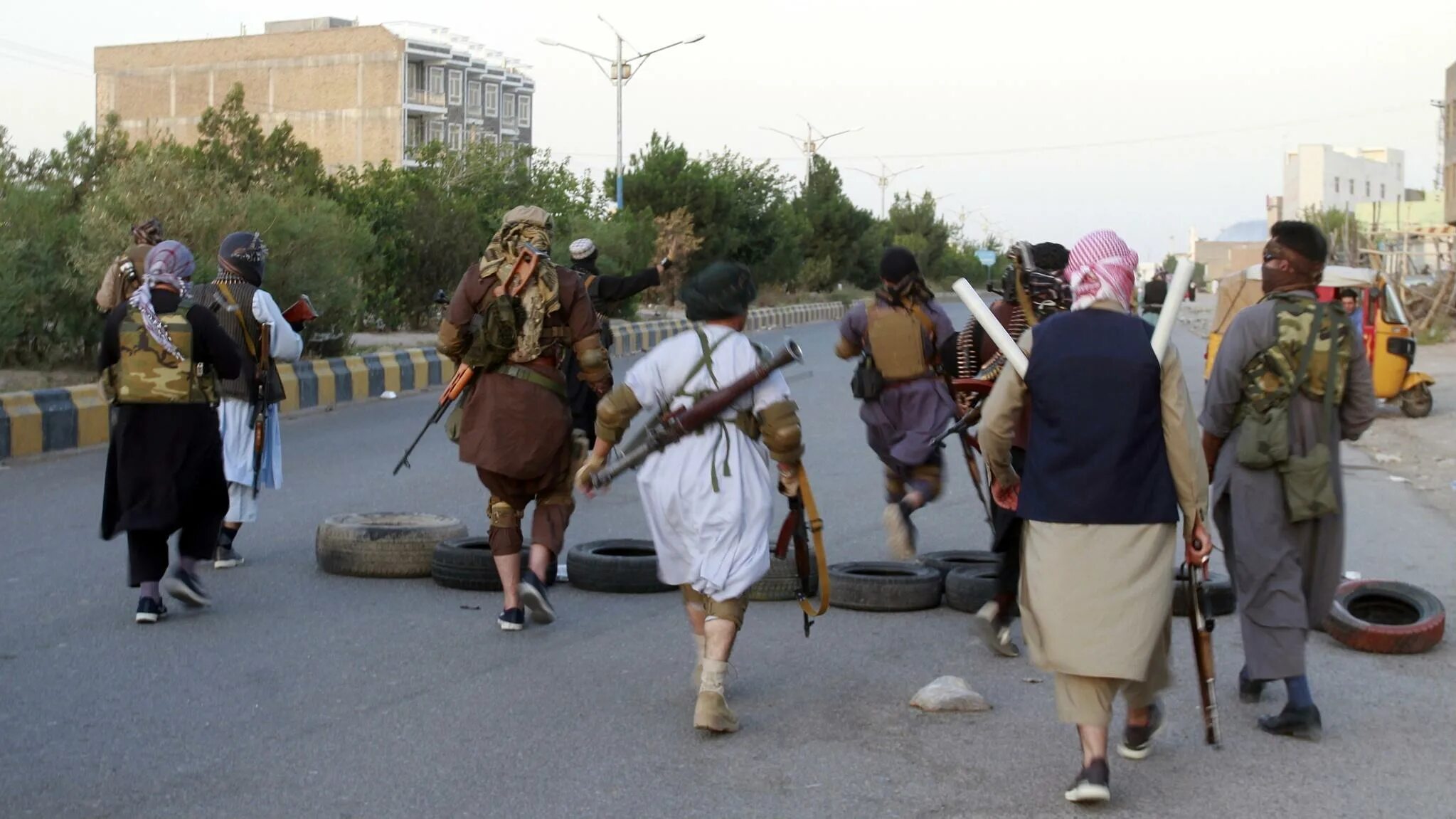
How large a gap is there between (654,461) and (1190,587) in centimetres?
186

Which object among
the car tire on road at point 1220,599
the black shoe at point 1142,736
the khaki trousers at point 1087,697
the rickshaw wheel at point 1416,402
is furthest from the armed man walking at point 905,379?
the rickshaw wheel at point 1416,402

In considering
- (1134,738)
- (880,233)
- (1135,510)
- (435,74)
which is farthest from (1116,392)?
(435,74)

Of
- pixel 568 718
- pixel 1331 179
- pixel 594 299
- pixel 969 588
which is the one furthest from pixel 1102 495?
pixel 1331 179

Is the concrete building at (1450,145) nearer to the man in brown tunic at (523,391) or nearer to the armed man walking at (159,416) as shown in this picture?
the man in brown tunic at (523,391)

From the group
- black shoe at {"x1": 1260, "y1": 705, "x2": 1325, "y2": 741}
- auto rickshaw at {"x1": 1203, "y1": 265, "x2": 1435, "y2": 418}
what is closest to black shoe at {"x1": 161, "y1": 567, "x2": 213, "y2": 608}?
black shoe at {"x1": 1260, "y1": 705, "x2": 1325, "y2": 741}

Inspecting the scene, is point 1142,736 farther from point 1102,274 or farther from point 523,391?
point 523,391

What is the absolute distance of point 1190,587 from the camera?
5.16 m

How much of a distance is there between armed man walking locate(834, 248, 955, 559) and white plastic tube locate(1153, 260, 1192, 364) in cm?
386

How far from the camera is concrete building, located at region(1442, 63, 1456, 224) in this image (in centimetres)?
5553

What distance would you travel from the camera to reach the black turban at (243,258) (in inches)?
344

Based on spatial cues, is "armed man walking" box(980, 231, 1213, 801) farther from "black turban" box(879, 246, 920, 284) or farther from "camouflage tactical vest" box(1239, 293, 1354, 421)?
"black turban" box(879, 246, 920, 284)

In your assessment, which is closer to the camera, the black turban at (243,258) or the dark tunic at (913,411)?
the black turban at (243,258)

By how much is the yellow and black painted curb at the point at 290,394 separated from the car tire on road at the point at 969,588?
16.5ft

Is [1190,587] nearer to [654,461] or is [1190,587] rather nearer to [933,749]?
[933,749]
